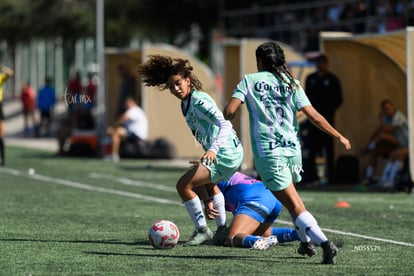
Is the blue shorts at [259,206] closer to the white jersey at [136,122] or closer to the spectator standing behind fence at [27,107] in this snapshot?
the white jersey at [136,122]

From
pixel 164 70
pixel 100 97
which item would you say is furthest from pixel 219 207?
pixel 100 97

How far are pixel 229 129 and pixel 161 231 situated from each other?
112 cm

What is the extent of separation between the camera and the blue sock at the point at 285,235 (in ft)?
35.3

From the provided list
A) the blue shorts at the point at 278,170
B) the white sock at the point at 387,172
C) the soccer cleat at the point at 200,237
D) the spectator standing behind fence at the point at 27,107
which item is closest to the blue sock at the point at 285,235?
the soccer cleat at the point at 200,237

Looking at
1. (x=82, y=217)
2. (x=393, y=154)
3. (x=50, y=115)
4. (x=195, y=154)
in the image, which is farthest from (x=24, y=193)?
(x=50, y=115)

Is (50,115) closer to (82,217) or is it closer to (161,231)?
(82,217)

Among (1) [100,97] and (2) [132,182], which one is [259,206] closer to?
(2) [132,182]

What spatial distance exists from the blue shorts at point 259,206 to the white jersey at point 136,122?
15815mm

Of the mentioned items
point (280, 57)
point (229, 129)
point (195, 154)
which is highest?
point (280, 57)

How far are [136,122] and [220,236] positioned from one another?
16.0 meters

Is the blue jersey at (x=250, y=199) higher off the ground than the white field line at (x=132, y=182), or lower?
higher

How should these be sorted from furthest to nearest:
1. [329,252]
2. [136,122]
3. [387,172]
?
[136,122], [387,172], [329,252]

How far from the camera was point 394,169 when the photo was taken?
1931 centimetres

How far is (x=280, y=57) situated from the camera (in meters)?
9.84
